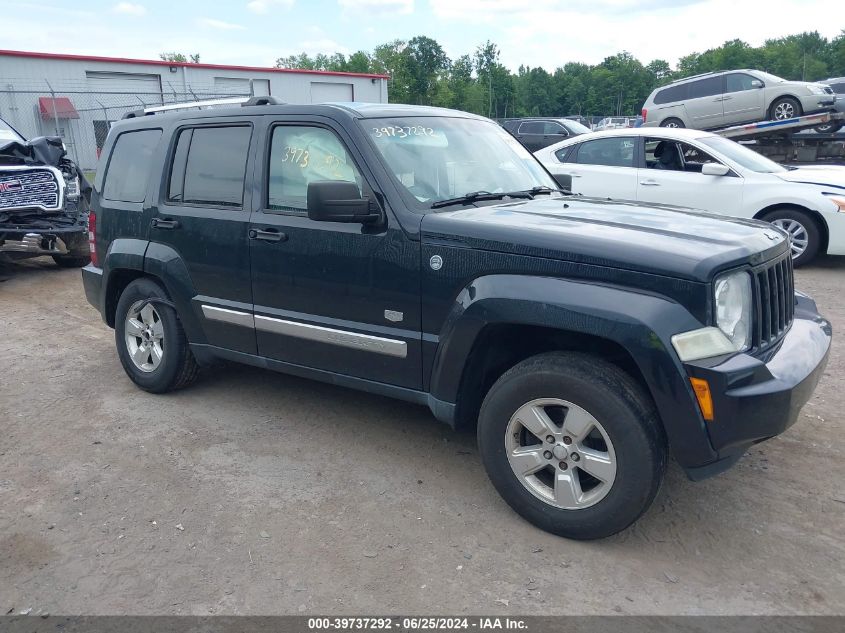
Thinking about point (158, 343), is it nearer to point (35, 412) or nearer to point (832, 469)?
point (35, 412)

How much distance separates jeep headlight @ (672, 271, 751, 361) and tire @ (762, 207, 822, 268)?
5882 mm

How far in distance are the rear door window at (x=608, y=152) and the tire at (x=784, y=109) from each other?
361 inches

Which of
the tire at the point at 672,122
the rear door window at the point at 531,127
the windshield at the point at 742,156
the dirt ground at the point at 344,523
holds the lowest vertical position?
the dirt ground at the point at 344,523

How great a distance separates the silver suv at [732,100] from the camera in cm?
1616

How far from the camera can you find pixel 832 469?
3836mm

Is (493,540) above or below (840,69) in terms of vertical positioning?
below

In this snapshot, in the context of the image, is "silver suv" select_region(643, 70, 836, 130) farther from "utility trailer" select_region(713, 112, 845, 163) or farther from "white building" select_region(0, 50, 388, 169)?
"white building" select_region(0, 50, 388, 169)

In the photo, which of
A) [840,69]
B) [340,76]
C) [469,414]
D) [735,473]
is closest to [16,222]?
[469,414]

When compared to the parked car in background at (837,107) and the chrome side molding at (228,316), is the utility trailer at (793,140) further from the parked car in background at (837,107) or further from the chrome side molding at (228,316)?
the chrome side molding at (228,316)

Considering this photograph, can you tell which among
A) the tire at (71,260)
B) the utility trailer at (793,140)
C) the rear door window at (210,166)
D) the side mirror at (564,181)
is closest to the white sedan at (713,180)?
the side mirror at (564,181)

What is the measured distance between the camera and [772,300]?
328 cm

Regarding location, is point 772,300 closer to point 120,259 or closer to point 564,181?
point 564,181

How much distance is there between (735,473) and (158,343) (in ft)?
12.4

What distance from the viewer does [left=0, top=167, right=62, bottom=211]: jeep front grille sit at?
8969 millimetres
